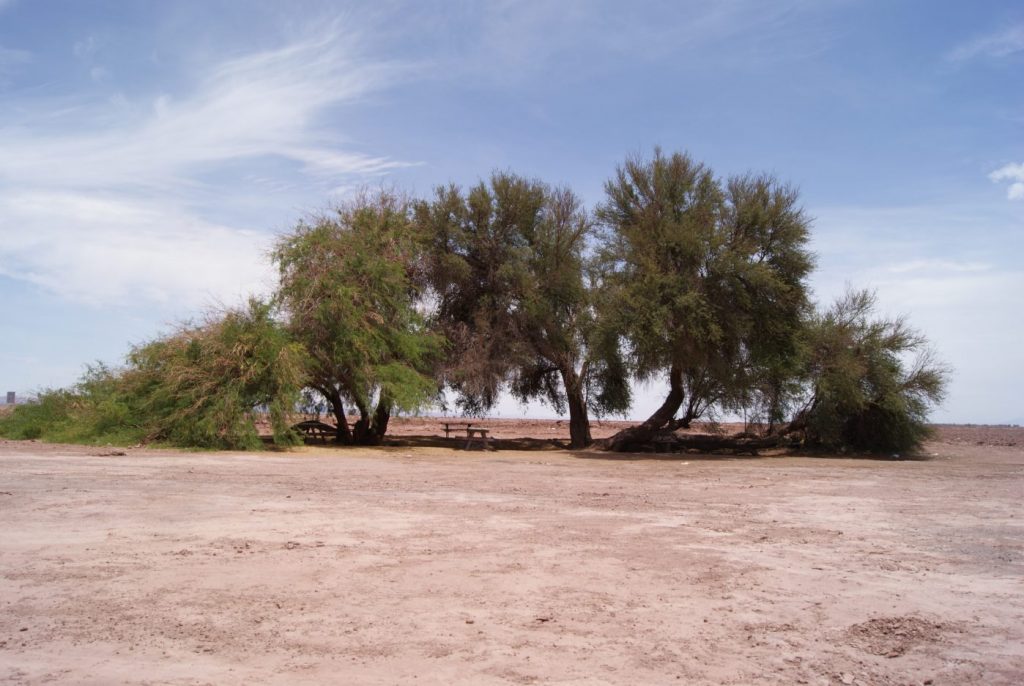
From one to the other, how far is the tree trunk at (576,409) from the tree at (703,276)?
4480mm

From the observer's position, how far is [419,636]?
549 cm

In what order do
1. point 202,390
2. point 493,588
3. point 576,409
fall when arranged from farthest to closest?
point 576,409 < point 202,390 < point 493,588

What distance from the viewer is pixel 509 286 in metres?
32.0

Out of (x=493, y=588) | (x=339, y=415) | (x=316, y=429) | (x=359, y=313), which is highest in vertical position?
(x=359, y=313)

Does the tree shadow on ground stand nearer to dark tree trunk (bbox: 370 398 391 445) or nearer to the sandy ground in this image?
dark tree trunk (bbox: 370 398 391 445)

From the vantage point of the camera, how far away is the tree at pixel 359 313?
27531mm

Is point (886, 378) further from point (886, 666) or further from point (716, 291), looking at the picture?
point (886, 666)

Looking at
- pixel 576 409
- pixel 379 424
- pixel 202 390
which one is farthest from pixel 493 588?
pixel 576 409

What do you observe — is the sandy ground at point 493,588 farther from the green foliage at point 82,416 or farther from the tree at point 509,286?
the tree at point 509,286

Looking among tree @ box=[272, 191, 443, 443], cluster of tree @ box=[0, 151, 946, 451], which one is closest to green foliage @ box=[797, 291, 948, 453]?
cluster of tree @ box=[0, 151, 946, 451]

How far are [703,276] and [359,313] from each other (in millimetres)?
12351

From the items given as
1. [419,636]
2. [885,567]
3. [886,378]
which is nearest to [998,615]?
[885,567]

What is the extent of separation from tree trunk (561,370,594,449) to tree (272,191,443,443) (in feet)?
20.0

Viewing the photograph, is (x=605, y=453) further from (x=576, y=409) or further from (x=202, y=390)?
(x=202, y=390)
